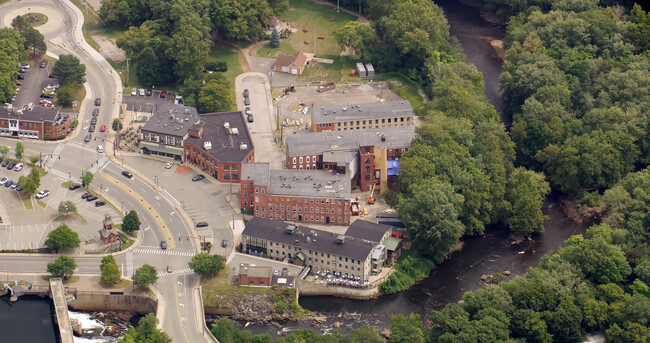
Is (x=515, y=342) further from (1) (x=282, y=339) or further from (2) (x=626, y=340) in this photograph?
(1) (x=282, y=339)

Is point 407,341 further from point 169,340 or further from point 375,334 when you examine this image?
point 169,340

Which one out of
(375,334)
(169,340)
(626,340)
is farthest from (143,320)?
(626,340)

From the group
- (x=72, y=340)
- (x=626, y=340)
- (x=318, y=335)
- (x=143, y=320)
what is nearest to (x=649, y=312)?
(x=626, y=340)

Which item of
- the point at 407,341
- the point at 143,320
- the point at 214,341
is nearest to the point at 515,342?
the point at 407,341

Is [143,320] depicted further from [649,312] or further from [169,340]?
[649,312]
